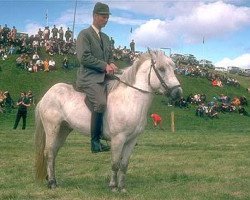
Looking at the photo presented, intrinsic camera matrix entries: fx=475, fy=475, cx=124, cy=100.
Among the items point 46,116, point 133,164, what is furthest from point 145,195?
point 133,164

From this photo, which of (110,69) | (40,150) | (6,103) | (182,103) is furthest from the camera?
(182,103)

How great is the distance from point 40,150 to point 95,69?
7.85 feet

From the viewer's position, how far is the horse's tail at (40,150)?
34.9 feet

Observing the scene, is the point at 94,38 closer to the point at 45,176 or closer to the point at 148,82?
the point at 148,82

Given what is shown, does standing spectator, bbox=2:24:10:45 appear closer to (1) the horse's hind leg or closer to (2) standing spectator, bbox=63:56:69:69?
(2) standing spectator, bbox=63:56:69:69

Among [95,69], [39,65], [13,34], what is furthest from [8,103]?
[95,69]

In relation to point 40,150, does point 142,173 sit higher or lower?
→ lower

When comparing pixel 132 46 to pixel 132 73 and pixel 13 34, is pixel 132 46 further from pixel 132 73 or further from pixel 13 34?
pixel 132 73

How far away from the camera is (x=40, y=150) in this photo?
10719 millimetres

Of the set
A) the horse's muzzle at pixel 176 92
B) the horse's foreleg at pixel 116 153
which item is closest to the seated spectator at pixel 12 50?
the horse's foreleg at pixel 116 153

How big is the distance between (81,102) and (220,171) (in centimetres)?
470

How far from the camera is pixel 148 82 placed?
9539mm

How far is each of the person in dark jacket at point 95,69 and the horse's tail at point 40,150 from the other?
1.53m

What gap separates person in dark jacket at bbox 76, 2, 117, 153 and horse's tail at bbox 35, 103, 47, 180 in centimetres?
153
